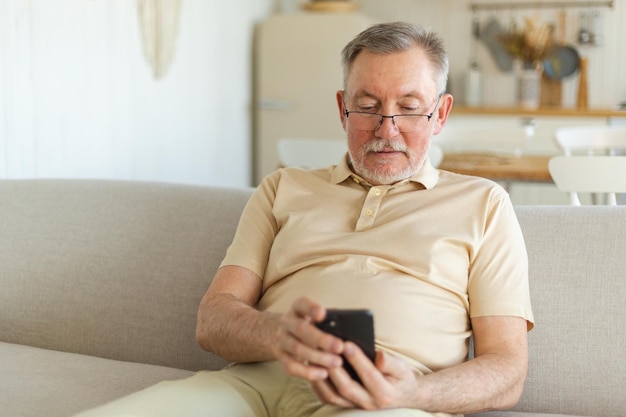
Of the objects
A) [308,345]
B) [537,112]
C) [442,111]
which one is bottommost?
[308,345]

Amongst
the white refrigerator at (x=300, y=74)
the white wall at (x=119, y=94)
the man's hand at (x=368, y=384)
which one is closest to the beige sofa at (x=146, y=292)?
the man's hand at (x=368, y=384)

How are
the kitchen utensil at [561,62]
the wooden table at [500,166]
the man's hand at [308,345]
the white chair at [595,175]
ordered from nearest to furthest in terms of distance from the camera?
the man's hand at [308,345], the white chair at [595,175], the wooden table at [500,166], the kitchen utensil at [561,62]

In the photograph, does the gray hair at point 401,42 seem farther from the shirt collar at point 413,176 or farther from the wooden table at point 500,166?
the wooden table at point 500,166

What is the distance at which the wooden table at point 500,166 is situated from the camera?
130 inches

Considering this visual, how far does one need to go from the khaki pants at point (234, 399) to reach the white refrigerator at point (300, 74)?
3.88m

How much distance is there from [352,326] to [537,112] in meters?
4.21

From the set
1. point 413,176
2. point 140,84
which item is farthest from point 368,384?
point 140,84

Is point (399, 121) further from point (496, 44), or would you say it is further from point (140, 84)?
point (496, 44)

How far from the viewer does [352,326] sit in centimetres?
134

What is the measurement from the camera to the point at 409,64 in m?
1.78

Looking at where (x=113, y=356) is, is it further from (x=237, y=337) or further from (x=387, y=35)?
(x=387, y=35)

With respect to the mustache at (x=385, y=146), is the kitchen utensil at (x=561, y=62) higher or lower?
higher

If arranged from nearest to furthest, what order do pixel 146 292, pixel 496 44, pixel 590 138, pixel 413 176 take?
pixel 413 176 < pixel 146 292 < pixel 590 138 < pixel 496 44

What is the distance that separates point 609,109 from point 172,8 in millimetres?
2689
